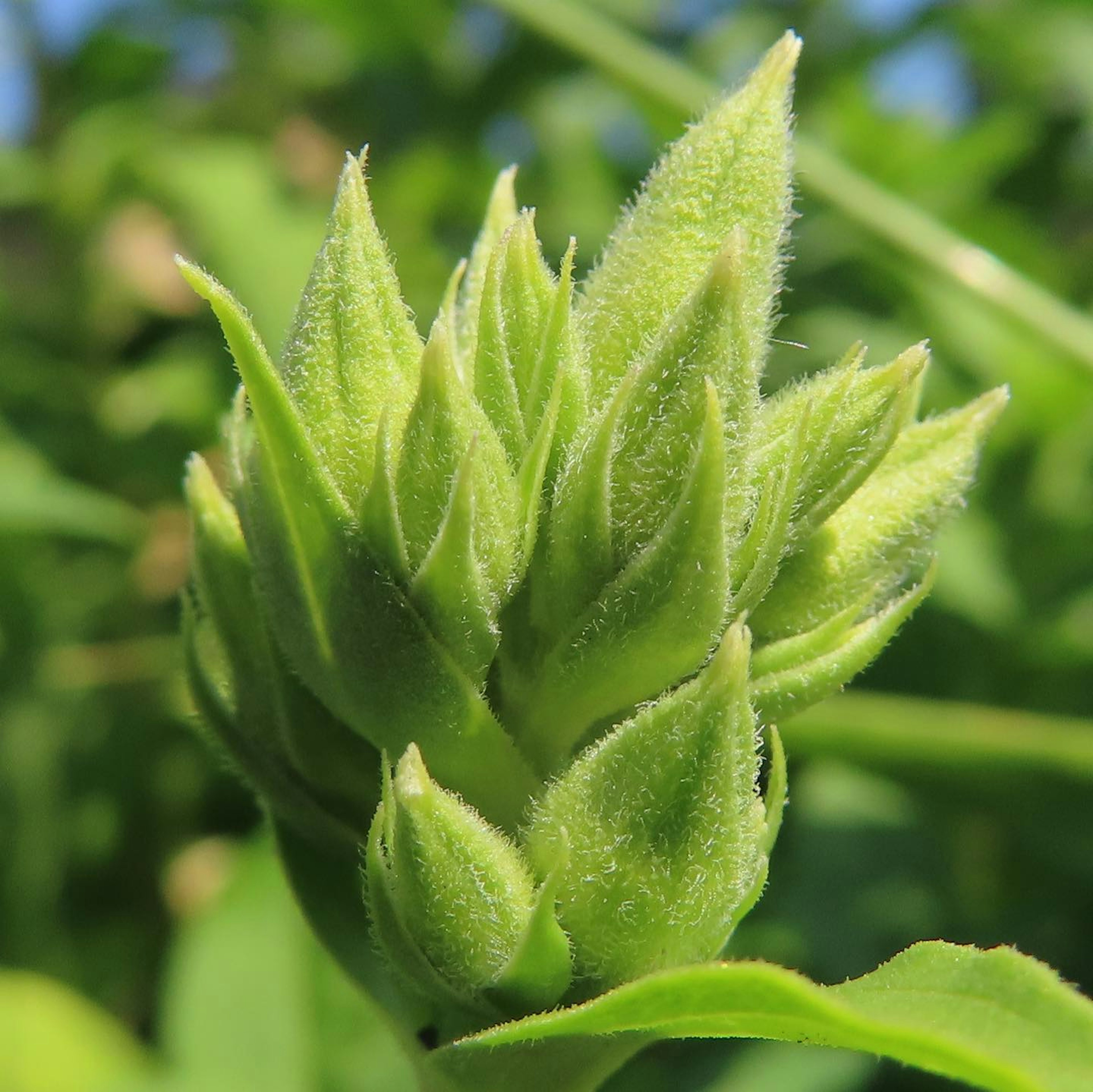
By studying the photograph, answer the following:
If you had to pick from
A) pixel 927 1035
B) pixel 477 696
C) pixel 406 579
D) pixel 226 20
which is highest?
pixel 226 20

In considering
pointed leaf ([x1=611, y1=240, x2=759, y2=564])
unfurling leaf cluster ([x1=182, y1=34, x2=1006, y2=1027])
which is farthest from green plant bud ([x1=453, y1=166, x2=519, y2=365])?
pointed leaf ([x1=611, y1=240, x2=759, y2=564])

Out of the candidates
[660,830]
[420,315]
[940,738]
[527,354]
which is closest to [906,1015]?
[660,830]

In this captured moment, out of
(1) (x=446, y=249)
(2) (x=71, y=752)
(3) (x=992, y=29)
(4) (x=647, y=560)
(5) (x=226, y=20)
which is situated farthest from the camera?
(5) (x=226, y=20)

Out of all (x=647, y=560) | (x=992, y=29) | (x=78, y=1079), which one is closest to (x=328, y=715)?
(x=647, y=560)

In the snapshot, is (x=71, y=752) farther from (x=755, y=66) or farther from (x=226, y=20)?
(x=755, y=66)

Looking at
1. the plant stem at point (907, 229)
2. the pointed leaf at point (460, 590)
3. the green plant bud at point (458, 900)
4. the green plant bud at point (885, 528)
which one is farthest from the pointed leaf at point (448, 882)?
the plant stem at point (907, 229)

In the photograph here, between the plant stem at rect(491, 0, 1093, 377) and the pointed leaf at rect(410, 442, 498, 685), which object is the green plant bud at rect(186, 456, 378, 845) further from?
the plant stem at rect(491, 0, 1093, 377)

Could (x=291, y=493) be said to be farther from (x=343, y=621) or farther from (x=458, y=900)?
(x=458, y=900)
